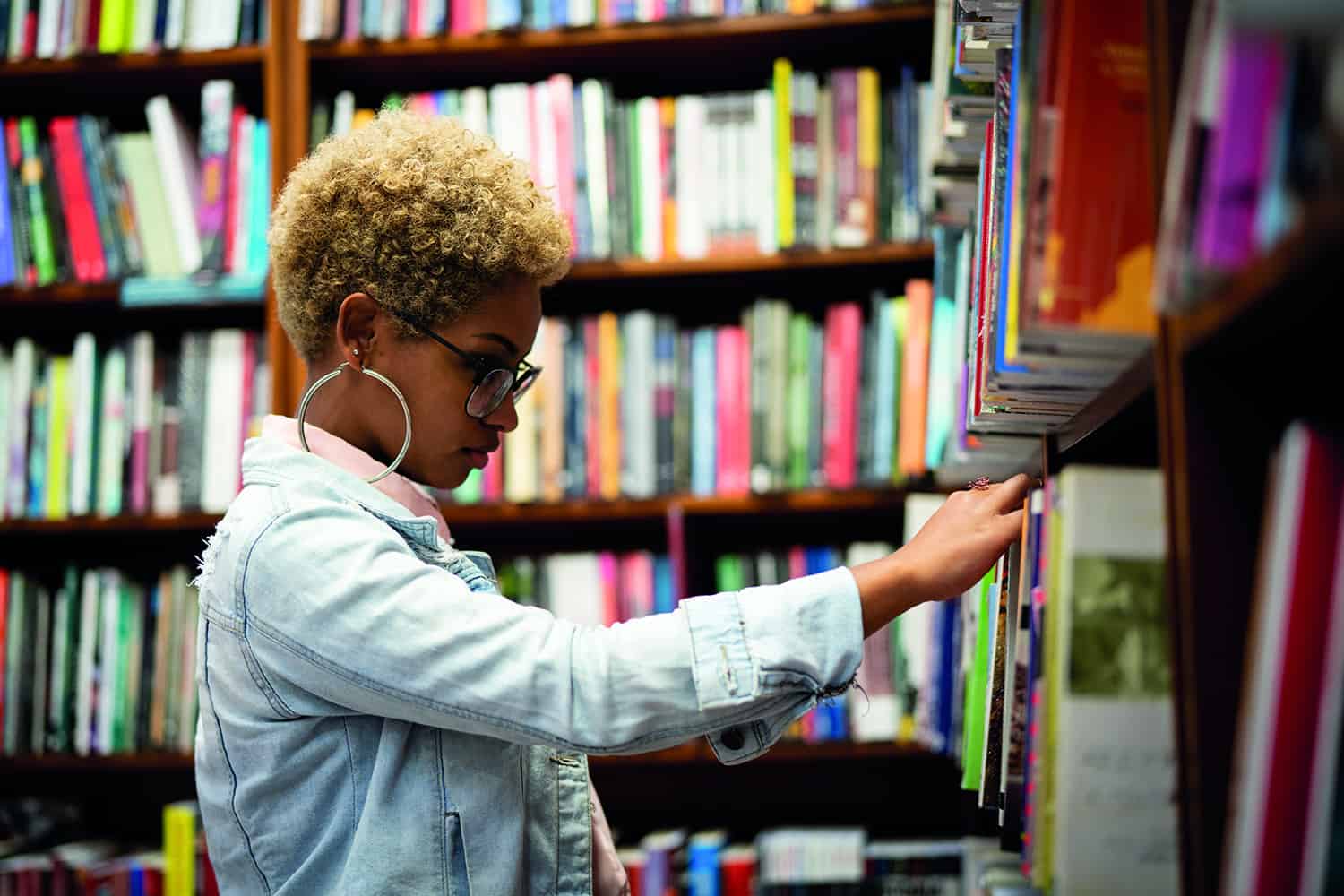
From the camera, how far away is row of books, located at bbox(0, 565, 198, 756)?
200 centimetres

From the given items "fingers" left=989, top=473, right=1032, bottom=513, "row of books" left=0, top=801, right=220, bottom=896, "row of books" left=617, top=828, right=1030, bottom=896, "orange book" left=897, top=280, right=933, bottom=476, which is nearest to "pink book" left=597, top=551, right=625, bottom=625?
"row of books" left=617, top=828, right=1030, bottom=896

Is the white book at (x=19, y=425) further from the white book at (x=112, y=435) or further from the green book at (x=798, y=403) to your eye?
the green book at (x=798, y=403)

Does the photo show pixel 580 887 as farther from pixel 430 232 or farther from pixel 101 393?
pixel 101 393

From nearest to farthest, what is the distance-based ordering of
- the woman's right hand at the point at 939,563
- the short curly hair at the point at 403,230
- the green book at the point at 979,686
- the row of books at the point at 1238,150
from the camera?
1. the row of books at the point at 1238,150
2. the woman's right hand at the point at 939,563
3. the green book at the point at 979,686
4. the short curly hair at the point at 403,230

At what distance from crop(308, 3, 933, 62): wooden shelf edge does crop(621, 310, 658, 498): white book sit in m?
0.44

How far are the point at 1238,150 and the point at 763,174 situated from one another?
1.47 m

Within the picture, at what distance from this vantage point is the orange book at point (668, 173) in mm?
1979

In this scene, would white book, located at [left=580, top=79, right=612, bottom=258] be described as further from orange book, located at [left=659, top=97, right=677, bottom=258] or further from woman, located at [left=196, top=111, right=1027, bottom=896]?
woman, located at [left=196, top=111, right=1027, bottom=896]

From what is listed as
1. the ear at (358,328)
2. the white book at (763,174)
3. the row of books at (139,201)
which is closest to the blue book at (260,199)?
the row of books at (139,201)

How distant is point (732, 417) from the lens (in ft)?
6.43

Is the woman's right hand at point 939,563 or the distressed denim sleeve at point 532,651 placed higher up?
the woman's right hand at point 939,563

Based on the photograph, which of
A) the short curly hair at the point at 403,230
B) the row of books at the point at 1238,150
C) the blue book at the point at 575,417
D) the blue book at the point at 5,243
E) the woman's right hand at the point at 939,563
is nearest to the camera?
the row of books at the point at 1238,150

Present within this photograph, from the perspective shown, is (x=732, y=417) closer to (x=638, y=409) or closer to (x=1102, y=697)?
(x=638, y=409)

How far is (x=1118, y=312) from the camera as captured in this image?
0.68 meters
